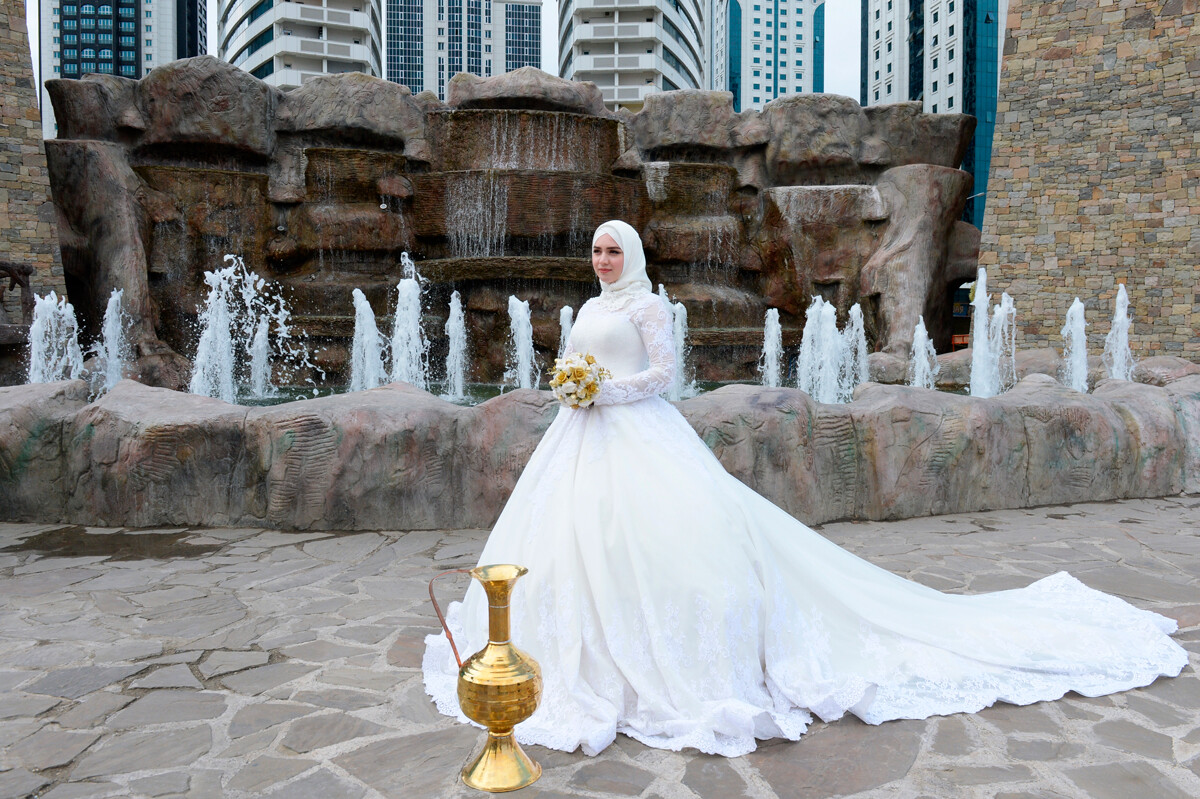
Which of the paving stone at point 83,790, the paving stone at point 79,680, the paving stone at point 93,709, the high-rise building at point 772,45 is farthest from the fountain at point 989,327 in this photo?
the high-rise building at point 772,45

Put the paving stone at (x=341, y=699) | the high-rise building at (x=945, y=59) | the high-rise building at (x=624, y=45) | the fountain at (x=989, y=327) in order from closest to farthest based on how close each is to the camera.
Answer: the paving stone at (x=341, y=699) → the fountain at (x=989, y=327) → the high-rise building at (x=945, y=59) → the high-rise building at (x=624, y=45)

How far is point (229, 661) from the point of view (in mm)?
3197

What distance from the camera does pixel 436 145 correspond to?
47.1 ft

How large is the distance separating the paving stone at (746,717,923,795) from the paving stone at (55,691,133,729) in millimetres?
2005

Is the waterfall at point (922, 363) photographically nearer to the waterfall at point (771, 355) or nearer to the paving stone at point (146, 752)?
the waterfall at point (771, 355)

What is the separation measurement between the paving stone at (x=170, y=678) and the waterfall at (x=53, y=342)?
9.60 m

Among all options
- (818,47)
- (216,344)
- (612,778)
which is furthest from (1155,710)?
(818,47)

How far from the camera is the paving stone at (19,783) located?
7.39 feet

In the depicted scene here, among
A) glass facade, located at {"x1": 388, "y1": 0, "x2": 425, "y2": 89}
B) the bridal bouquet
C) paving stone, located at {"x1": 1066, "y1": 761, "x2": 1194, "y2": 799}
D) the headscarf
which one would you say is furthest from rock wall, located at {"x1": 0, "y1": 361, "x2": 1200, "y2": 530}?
glass facade, located at {"x1": 388, "y1": 0, "x2": 425, "y2": 89}

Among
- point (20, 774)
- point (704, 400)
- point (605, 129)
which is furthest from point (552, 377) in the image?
point (605, 129)

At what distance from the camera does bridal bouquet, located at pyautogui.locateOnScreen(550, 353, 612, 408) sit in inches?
114

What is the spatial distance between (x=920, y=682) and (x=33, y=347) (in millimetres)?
12179

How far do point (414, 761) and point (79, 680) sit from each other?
1411 millimetres

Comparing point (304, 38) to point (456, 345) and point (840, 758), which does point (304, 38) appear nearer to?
point (456, 345)
